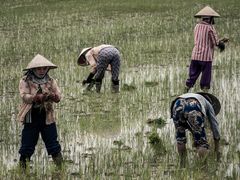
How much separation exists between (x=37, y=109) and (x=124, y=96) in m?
3.21

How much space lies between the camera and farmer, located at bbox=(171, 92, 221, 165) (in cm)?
497

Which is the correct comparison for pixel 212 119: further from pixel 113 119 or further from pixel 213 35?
pixel 213 35

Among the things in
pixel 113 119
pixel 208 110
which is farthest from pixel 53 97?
pixel 113 119

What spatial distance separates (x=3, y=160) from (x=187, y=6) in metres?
15.9

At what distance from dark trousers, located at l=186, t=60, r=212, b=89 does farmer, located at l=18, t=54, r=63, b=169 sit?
3461 mm

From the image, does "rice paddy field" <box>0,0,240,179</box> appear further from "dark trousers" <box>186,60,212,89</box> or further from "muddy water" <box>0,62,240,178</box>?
"dark trousers" <box>186,60,212,89</box>

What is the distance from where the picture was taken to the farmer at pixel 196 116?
16.3 ft

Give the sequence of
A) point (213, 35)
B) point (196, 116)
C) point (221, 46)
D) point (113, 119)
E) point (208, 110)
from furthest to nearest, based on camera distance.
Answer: point (213, 35) → point (221, 46) → point (113, 119) → point (208, 110) → point (196, 116)

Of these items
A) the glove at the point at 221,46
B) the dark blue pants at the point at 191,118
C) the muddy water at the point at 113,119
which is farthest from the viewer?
the glove at the point at 221,46

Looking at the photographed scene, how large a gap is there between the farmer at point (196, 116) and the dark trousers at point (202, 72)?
9.72 feet

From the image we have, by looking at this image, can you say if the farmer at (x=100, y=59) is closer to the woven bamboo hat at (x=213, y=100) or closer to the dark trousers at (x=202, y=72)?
the dark trousers at (x=202, y=72)

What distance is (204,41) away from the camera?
8125 millimetres

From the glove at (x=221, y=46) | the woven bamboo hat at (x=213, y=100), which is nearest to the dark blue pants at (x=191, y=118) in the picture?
the woven bamboo hat at (x=213, y=100)

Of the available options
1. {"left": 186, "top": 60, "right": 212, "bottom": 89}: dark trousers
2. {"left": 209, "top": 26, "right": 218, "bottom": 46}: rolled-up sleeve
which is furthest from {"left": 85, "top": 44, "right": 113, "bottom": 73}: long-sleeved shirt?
{"left": 209, "top": 26, "right": 218, "bottom": 46}: rolled-up sleeve
